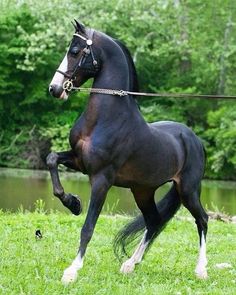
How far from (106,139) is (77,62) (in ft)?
2.21

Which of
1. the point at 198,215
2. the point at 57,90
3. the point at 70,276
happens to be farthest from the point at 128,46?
the point at 70,276

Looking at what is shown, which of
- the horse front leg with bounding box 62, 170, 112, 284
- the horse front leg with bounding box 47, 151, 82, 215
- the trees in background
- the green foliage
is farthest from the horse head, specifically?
the trees in background

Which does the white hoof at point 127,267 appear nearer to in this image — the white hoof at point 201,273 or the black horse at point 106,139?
the black horse at point 106,139

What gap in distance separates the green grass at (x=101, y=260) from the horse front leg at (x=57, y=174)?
598mm

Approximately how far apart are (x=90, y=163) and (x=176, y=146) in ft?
3.48

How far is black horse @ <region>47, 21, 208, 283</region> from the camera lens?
577 centimetres

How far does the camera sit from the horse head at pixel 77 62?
579 cm

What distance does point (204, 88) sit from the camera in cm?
3219

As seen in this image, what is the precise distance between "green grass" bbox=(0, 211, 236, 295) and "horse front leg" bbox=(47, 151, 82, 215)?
0.60 meters

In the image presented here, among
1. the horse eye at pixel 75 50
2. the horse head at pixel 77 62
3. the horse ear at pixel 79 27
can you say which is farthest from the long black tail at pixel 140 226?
the horse ear at pixel 79 27

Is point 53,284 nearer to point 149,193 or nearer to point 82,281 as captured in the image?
point 82,281

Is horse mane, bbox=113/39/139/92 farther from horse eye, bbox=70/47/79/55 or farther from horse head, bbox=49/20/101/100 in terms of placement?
horse eye, bbox=70/47/79/55

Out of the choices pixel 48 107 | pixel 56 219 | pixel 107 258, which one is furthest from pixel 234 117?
pixel 107 258

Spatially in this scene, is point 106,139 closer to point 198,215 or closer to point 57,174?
point 57,174
